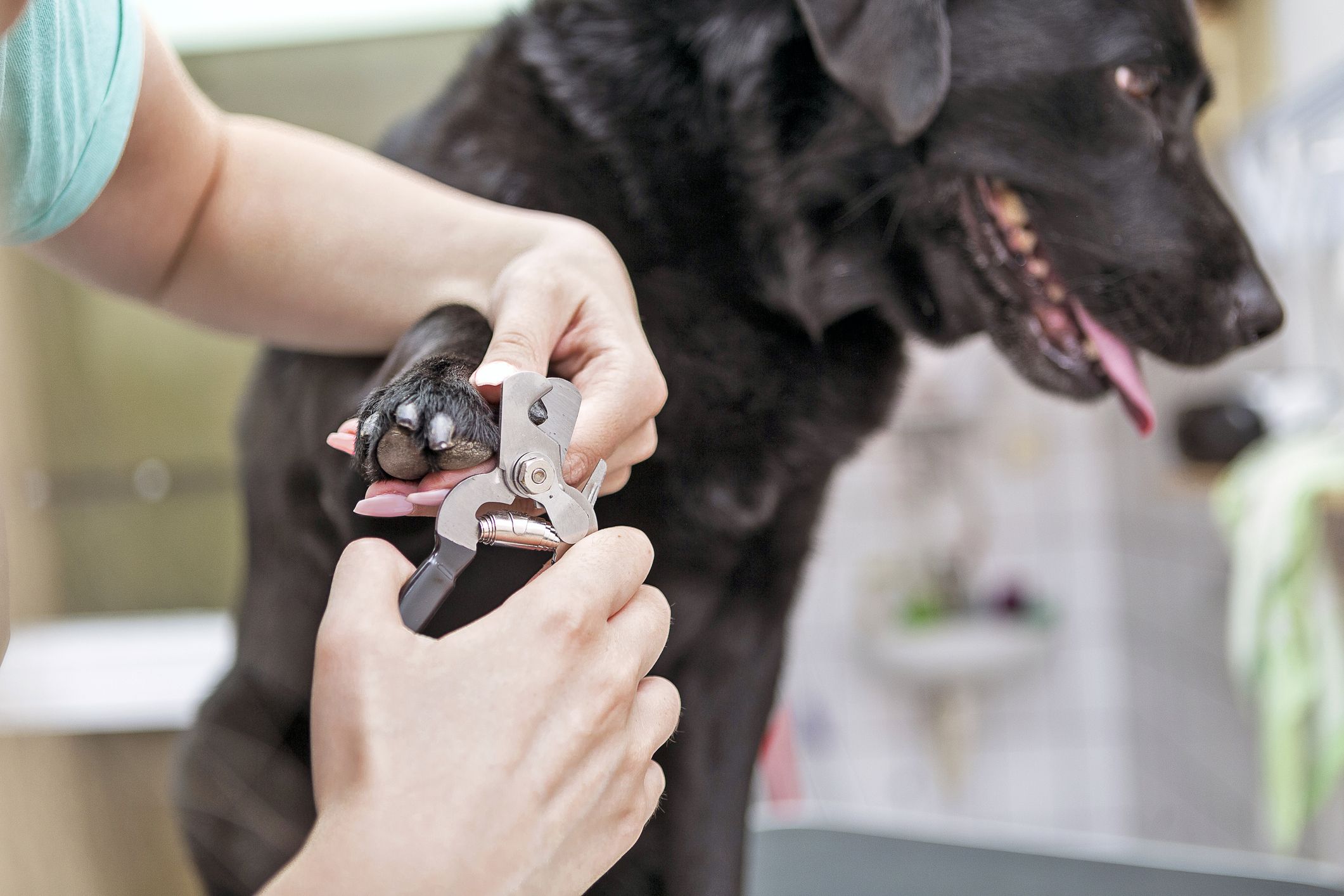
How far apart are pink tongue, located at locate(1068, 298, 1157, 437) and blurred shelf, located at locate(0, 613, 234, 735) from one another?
318mm

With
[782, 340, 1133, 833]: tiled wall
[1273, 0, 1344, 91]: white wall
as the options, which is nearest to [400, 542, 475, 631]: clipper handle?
[1273, 0, 1344, 91]: white wall

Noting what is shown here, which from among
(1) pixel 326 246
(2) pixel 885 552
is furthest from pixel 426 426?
(2) pixel 885 552

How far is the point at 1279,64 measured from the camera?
58 centimetres

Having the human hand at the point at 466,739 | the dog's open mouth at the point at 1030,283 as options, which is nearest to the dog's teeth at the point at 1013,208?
the dog's open mouth at the point at 1030,283

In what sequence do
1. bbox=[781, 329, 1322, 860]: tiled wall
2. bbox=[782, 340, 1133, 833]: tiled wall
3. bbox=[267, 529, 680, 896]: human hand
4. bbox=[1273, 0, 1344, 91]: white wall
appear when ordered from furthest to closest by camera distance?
bbox=[782, 340, 1133, 833]: tiled wall < bbox=[781, 329, 1322, 860]: tiled wall < bbox=[1273, 0, 1344, 91]: white wall < bbox=[267, 529, 680, 896]: human hand

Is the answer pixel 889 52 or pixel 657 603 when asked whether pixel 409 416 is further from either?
pixel 889 52

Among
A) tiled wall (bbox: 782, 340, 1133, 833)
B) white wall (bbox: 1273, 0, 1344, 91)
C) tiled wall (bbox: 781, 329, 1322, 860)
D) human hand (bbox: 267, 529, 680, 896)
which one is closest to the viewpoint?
human hand (bbox: 267, 529, 680, 896)

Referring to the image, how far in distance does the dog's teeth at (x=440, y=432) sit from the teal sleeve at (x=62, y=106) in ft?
0.39

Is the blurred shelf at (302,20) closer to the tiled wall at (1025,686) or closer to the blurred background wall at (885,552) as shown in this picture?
the blurred background wall at (885,552)

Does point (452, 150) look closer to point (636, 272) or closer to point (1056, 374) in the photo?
point (636, 272)

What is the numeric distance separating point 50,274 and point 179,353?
8 centimetres

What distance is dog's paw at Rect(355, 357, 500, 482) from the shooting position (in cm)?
21

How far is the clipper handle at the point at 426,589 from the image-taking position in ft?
0.67

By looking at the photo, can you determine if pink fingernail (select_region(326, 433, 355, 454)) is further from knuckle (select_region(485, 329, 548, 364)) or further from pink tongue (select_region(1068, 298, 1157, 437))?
pink tongue (select_region(1068, 298, 1157, 437))
